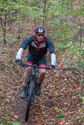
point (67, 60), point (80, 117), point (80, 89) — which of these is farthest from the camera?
point (67, 60)

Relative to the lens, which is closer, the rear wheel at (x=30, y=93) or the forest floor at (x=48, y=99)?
the rear wheel at (x=30, y=93)

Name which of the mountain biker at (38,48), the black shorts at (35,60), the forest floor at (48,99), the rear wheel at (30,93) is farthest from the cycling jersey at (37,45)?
the forest floor at (48,99)

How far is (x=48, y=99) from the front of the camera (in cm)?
940

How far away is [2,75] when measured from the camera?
11.1m

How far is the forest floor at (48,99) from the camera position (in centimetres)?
762

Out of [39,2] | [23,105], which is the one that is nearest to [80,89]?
[23,105]

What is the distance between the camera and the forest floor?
7.62 metres

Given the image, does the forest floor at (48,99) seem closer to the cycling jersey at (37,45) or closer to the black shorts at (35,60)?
the black shorts at (35,60)

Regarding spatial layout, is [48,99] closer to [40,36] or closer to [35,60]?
[35,60]

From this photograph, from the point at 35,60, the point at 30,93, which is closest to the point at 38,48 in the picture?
the point at 35,60

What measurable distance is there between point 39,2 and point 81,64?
12.2 meters

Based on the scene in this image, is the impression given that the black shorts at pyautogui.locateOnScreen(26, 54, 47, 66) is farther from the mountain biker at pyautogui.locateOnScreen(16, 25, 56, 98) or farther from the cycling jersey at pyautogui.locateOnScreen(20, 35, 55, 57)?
the cycling jersey at pyautogui.locateOnScreen(20, 35, 55, 57)

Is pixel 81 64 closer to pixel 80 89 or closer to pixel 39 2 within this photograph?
pixel 80 89

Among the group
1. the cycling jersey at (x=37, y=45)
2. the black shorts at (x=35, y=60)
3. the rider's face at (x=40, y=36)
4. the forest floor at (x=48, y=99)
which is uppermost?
the rider's face at (x=40, y=36)
